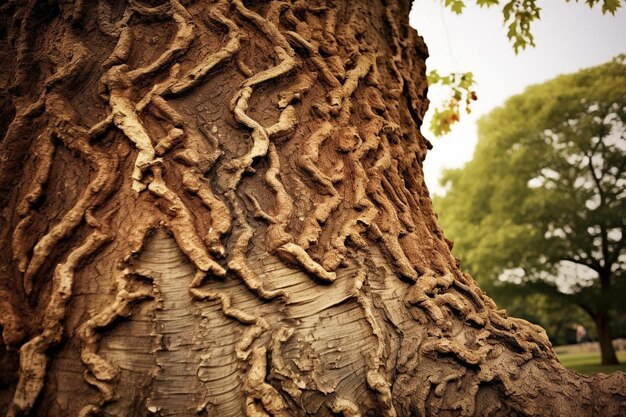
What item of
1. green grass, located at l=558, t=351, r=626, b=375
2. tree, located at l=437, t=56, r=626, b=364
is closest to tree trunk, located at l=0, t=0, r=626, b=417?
green grass, located at l=558, t=351, r=626, b=375

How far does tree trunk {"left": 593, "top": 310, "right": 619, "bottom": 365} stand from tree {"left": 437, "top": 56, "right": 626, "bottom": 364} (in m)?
0.03

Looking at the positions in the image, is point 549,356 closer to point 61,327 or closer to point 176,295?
point 176,295

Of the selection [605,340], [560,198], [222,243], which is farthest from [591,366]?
[222,243]

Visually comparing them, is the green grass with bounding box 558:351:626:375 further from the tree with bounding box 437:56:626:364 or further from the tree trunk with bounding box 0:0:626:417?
the tree trunk with bounding box 0:0:626:417

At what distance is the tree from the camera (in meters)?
13.1

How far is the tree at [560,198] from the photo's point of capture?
13109mm

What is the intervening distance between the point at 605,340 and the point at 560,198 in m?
5.60

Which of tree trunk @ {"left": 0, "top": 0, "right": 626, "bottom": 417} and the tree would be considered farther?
the tree

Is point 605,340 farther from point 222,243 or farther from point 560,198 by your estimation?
point 222,243

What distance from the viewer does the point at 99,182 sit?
5.09 feet

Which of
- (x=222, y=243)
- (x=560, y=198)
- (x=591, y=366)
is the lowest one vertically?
(x=591, y=366)

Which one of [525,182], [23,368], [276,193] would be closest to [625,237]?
[525,182]

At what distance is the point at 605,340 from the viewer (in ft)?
45.3

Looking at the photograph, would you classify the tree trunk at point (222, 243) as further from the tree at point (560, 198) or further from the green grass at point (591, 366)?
the tree at point (560, 198)
